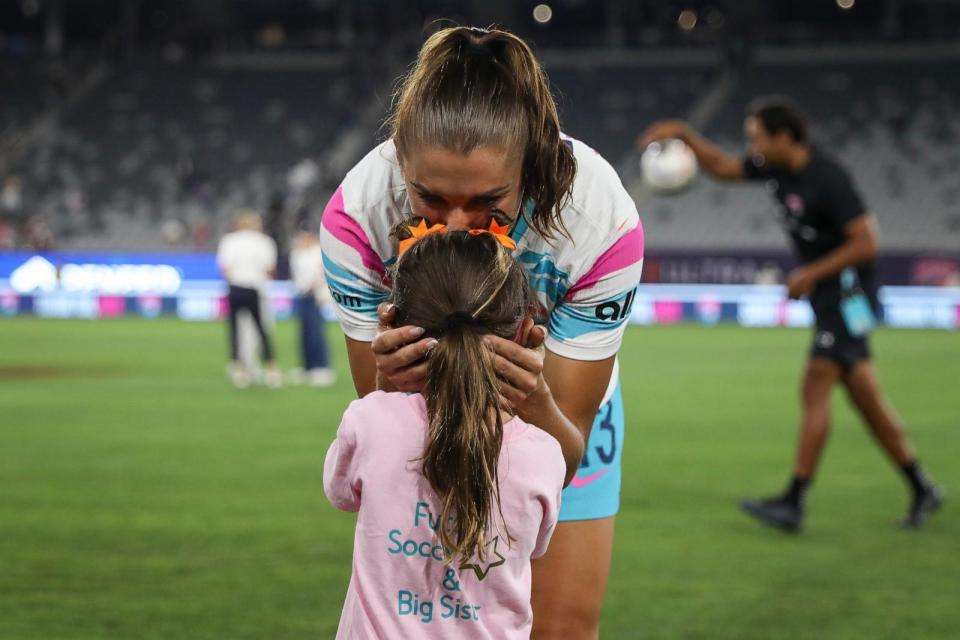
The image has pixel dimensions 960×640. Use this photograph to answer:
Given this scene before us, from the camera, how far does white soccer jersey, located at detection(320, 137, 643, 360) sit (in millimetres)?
3371

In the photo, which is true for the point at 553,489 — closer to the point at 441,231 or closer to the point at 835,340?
the point at 441,231

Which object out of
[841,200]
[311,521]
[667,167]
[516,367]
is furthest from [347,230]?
[667,167]

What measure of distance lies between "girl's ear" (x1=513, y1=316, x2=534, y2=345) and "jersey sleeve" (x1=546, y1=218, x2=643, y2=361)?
520 mm

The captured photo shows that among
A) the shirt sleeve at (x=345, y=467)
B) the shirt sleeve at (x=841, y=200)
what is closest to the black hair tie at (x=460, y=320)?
the shirt sleeve at (x=345, y=467)

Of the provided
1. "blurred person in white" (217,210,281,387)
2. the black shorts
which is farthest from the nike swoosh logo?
"blurred person in white" (217,210,281,387)

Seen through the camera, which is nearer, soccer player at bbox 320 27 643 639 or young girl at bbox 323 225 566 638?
young girl at bbox 323 225 566 638

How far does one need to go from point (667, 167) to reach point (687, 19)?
26987 millimetres

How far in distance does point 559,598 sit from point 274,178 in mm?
35185

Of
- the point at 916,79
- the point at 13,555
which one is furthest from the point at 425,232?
the point at 916,79

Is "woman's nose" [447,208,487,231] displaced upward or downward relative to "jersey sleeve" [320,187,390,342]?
upward

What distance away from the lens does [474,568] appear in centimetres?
282

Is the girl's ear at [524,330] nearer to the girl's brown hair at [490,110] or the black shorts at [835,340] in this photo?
the girl's brown hair at [490,110]

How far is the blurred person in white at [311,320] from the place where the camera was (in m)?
16.4

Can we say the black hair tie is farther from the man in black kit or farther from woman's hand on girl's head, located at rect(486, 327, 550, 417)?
the man in black kit
